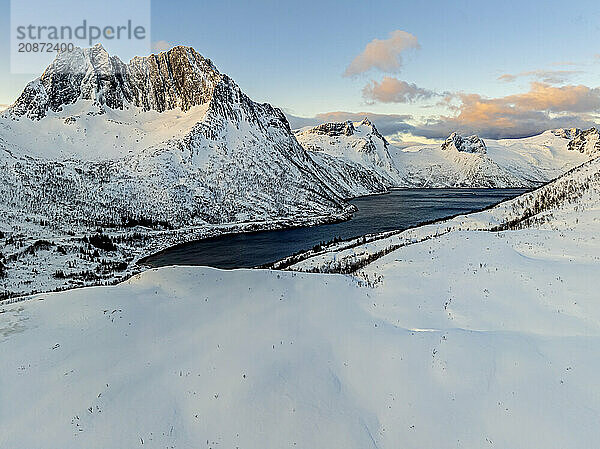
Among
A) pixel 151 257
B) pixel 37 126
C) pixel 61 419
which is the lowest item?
pixel 151 257

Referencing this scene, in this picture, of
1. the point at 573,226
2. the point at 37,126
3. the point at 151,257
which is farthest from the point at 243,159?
the point at 573,226

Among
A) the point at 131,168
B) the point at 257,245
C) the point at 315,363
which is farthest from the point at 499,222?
the point at 131,168

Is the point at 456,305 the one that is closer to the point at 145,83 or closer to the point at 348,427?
the point at 348,427

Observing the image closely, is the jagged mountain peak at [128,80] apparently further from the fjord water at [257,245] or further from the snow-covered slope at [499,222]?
the snow-covered slope at [499,222]

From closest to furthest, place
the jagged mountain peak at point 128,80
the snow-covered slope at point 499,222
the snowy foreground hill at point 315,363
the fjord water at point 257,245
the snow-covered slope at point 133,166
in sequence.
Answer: the snowy foreground hill at point 315,363
the snow-covered slope at point 499,222
the fjord water at point 257,245
the snow-covered slope at point 133,166
the jagged mountain peak at point 128,80

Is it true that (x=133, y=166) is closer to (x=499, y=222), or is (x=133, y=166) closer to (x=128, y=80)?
(x=128, y=80)

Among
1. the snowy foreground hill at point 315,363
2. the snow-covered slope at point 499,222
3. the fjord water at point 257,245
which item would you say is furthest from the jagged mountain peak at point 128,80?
the snowy foreground hill at point 315,363
